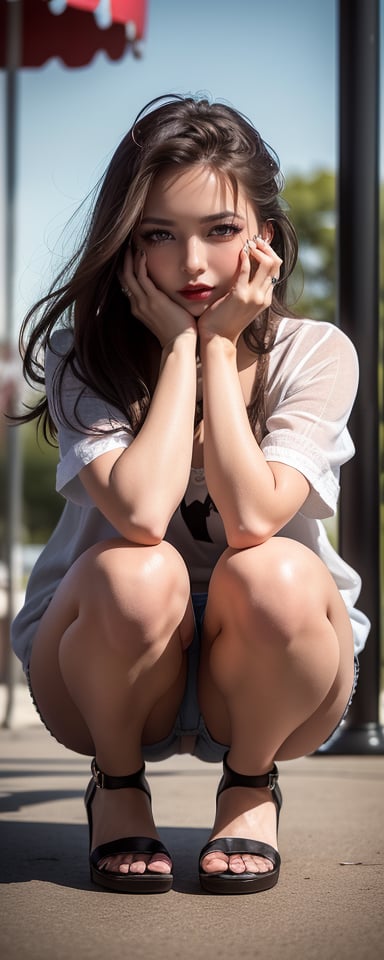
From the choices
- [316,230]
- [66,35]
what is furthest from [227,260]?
[316,230]

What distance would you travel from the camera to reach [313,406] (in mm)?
1875

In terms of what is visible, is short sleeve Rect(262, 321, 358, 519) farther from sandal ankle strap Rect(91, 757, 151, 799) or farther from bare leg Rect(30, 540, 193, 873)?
sandal ankle strap Rect(91, 757, 151, 799)

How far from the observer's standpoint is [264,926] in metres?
1.46

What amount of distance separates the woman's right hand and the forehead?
10 centimetres

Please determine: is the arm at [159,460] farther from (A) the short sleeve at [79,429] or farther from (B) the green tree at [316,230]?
(B) the green tree at [316,230]

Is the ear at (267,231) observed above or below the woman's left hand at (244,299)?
above

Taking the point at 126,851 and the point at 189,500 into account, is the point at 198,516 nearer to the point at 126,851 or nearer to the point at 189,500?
the point at 189,500

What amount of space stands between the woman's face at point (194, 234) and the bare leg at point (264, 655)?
470 millimetres

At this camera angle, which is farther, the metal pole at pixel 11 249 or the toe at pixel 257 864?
the metal pole at pixel 11 249

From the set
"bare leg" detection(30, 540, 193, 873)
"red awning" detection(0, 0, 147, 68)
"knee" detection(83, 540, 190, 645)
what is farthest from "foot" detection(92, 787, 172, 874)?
"red awning" detection(0, 0, 147, 68)

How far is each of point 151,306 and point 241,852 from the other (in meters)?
0.88

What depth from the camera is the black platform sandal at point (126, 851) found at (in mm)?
1624

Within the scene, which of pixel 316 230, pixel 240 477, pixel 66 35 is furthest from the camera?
pixel 316 230

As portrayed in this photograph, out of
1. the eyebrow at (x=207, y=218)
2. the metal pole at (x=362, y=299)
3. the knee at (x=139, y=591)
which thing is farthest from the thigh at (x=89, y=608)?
the metal pole at (x=362, y=299)
